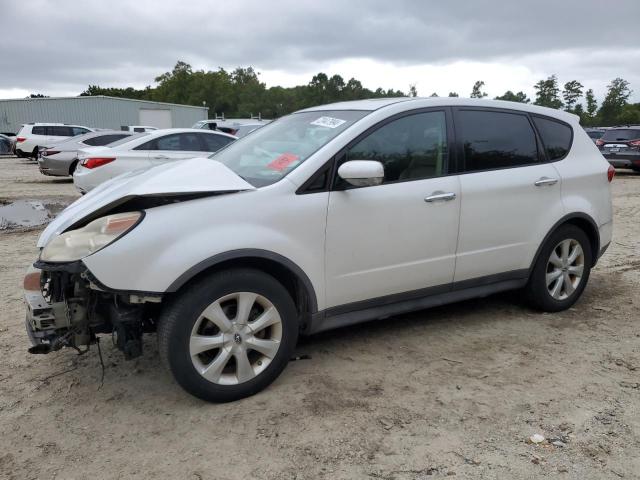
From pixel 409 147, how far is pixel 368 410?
5.79 feet

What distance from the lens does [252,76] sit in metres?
119

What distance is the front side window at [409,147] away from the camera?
349 centimetres

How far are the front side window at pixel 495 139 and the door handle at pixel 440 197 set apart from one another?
0.30 metres

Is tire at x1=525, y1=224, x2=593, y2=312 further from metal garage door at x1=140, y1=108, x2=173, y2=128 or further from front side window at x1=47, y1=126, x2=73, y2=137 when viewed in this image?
metal garage door at x1=140, y1=108, x2=173, y2=128

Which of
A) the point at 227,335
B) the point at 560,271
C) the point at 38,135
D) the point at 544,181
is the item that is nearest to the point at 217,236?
the point at 227,335

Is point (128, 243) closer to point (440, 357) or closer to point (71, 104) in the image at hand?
point (440, 357)

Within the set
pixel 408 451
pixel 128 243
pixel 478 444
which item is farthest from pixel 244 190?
pixel 478 444

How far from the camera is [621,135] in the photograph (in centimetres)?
1678

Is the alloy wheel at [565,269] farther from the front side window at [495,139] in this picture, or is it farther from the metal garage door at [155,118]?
the metal garage door at [155,118]

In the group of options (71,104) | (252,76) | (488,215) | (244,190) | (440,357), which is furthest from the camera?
(252,76)

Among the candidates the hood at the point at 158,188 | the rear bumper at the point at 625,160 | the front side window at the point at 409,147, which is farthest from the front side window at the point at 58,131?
the front side window at the point at 409,147

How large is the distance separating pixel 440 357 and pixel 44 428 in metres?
2.44

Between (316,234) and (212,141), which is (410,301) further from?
(212,141)

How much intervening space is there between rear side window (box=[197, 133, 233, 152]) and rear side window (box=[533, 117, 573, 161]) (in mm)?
7364
